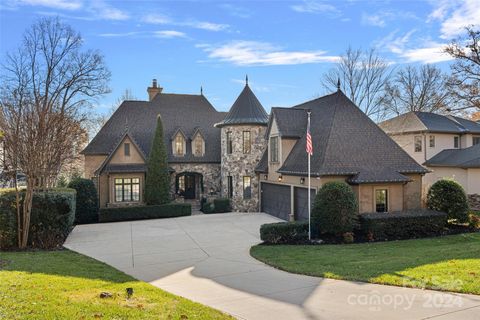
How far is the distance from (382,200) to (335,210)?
11.5 ft

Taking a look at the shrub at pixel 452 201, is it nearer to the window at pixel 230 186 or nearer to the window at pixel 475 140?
the window at pixel 230 186

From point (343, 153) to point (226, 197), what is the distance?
1065 cm

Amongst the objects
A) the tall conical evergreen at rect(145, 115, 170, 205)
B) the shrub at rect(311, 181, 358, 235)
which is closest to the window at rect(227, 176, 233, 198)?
the tall conical evergreen at rect(145, 115, 170, 205)

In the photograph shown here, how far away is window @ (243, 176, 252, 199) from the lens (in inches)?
937

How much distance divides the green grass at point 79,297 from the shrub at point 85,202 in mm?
12289

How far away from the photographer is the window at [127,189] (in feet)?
77.3

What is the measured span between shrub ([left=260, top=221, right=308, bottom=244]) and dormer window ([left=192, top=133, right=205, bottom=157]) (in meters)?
14.3

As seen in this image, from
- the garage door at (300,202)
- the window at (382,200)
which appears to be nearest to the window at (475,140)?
the window at (382,200)

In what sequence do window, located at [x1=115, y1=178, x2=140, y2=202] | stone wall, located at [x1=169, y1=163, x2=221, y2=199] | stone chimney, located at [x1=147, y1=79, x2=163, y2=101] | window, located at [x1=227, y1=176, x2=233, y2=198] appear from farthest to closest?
1. stone chimney, located at [x1=147, y1=79, x2=163, y2=101]
2. stone wall, located at [x1=169, y1=163, x2=221, y2=199]
3. window, located at [x1=227, y1=176, x2=233, y2=198]
4. window, located at [x1=115, y1=178, x2=140, y2=202]

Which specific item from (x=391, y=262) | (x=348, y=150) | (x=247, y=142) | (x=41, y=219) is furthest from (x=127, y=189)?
(x=391, y=262)

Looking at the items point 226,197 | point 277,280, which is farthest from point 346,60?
point 277,280

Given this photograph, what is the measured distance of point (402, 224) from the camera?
14.9 metres

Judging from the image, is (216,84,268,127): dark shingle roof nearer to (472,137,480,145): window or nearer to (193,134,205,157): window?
(193,134,205,157): window

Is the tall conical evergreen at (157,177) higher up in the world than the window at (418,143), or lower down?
lower down
